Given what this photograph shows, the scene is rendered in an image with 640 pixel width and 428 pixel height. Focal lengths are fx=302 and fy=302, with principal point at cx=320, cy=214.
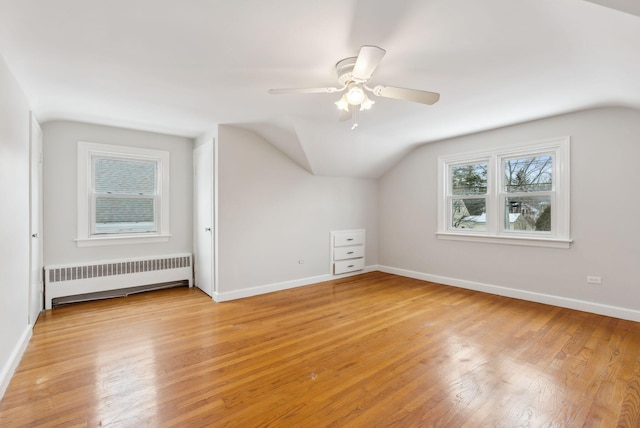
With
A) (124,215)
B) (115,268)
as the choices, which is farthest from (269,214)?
(115,268)

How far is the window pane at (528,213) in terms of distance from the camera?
3902mm

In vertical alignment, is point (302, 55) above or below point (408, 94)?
above

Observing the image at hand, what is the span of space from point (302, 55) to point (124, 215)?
349cm

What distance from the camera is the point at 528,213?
406cm

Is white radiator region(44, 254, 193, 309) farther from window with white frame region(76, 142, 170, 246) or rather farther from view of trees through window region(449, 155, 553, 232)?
view of trees through window region(449, 155, 553, 232)

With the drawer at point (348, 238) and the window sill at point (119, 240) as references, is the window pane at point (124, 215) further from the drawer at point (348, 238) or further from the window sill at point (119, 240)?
the drawer at point (348, 238)

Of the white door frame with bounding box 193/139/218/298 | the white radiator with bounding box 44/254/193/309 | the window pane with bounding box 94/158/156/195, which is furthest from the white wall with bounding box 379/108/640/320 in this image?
the window pane with bounding box 94/158/156/195

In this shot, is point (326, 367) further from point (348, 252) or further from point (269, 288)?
point (348, 252)

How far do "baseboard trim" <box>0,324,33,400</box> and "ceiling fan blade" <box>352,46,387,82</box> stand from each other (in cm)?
307

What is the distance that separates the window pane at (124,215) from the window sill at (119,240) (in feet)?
0.40

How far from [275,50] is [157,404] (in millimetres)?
2434

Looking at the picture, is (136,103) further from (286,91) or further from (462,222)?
(462,222)

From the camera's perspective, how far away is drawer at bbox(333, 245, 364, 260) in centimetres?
521

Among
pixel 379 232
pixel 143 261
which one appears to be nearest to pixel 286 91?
pixel 143 261
